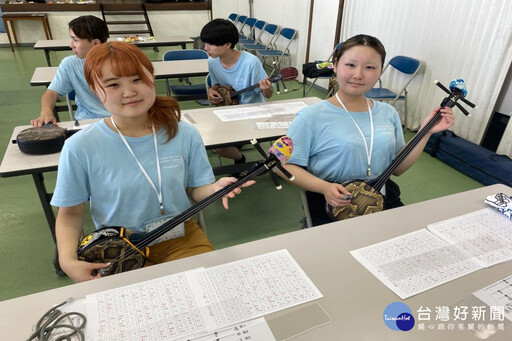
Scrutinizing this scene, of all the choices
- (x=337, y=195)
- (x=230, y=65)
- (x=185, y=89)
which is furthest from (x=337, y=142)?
(x=185, y=89)

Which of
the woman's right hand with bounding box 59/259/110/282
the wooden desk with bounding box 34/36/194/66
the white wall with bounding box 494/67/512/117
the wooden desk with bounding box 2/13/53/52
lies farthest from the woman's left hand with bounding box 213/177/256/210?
the wooden desk with bounding box 2/13/53/52

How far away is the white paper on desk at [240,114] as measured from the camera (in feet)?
7.19

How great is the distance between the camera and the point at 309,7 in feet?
17.1

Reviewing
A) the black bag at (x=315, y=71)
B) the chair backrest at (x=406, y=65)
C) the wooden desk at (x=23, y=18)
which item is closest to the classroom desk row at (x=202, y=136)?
the black bag at (x=315, y=71)

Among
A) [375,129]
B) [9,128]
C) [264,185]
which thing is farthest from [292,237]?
[9,128]

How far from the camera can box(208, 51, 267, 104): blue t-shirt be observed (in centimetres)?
250

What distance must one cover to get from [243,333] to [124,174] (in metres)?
0.67

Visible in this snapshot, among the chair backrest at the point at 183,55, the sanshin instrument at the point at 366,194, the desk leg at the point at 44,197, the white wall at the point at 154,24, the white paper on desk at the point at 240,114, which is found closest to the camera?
A: the sanshin instrument at the point at 366,194

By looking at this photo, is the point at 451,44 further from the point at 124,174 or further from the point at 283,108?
the point at 124,174

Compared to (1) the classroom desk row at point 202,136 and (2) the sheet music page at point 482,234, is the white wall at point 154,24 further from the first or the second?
(2) the sheet music page at point 482,234

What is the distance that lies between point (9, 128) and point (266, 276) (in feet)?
13.1

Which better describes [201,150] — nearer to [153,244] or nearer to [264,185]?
[153,244]

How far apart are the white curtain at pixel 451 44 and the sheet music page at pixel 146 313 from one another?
3109 millimetres

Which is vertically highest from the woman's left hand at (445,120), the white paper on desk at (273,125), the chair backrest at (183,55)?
the woman's left hand at (445,120)
